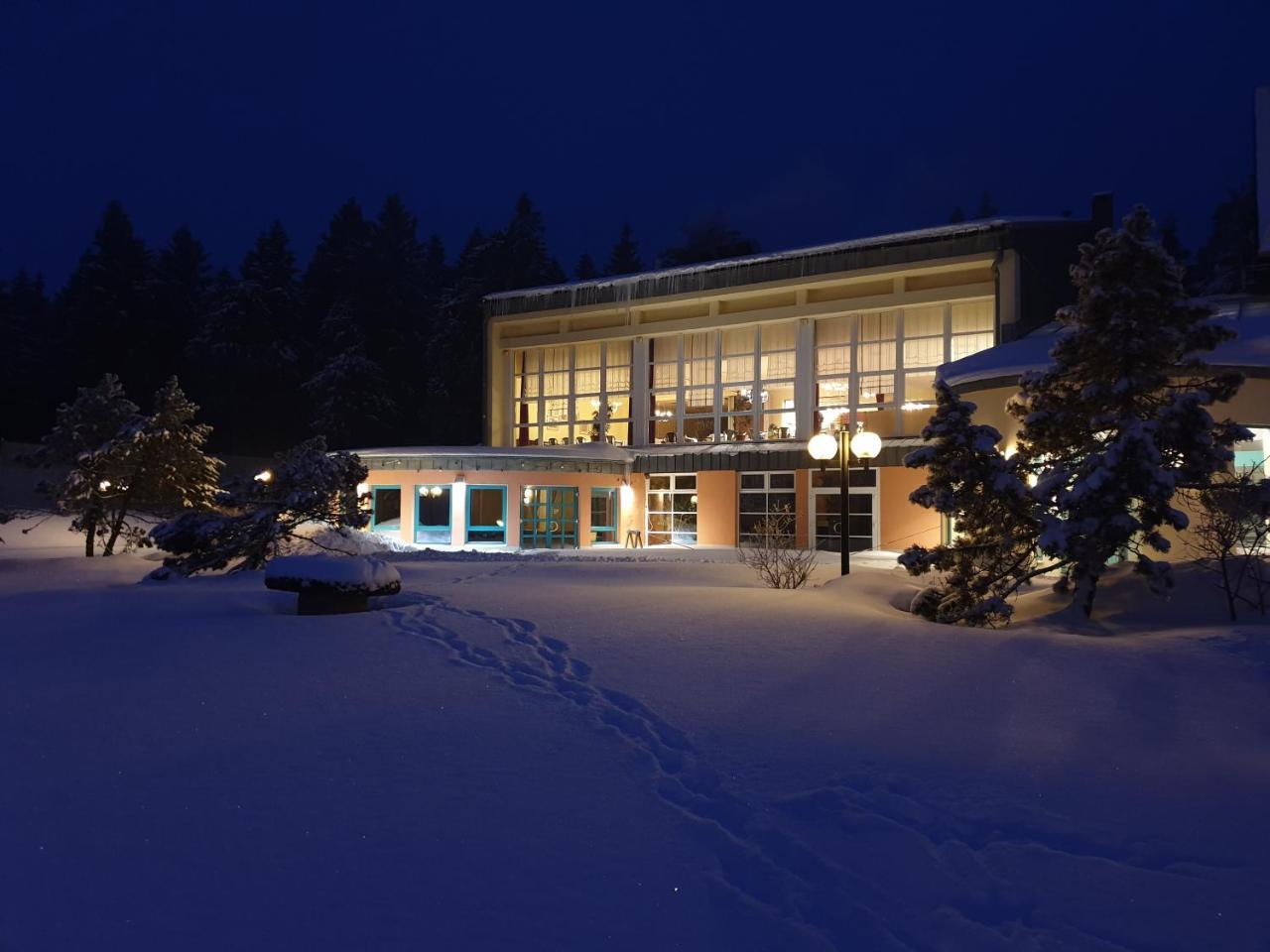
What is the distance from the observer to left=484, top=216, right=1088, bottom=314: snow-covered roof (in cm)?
2530

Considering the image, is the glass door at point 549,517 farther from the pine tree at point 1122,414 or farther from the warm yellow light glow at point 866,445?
the pine tree at point 1122,414

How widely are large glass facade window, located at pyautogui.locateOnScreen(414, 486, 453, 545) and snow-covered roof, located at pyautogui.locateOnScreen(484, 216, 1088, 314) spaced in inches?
348

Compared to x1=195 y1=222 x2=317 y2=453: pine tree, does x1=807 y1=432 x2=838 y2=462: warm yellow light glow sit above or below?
below

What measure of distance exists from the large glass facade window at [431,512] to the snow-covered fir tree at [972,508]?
17461mm

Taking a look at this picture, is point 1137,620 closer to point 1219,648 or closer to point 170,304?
point 1219,648

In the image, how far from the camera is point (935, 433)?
11.2 meters

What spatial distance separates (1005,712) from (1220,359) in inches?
439

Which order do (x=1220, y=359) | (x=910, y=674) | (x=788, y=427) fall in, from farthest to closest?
Result: 1. (x=788, y=427)
2. (x=1220, y=359)
3. (x=910, y=674)

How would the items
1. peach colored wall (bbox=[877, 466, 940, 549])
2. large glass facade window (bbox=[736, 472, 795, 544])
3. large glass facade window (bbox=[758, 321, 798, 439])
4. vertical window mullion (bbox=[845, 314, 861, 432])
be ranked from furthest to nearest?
1. large glass facade window (bbox=[758, 321, 798, 439])
2. vertical window mullion (bbox=[845, 314, 861, 432])
3. large glass facade window (bbox=[736, 472, 795, 544])
4. peach colored wall (bbox=[877, 466, 940, 549])

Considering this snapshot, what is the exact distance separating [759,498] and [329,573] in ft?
60.0

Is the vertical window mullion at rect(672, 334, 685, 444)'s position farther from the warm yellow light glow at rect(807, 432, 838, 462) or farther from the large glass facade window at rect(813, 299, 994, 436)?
the warm yellow light glow at rect(807, 432, 838, 462)

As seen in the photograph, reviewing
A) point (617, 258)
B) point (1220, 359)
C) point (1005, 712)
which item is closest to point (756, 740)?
point (1005, 712)

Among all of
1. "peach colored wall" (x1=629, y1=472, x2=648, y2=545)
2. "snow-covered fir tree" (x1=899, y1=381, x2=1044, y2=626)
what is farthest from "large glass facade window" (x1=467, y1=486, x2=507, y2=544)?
"snow-covered fir tree" (x1=899, y1=381, x2=1044, y2=626)

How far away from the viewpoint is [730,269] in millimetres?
29078
